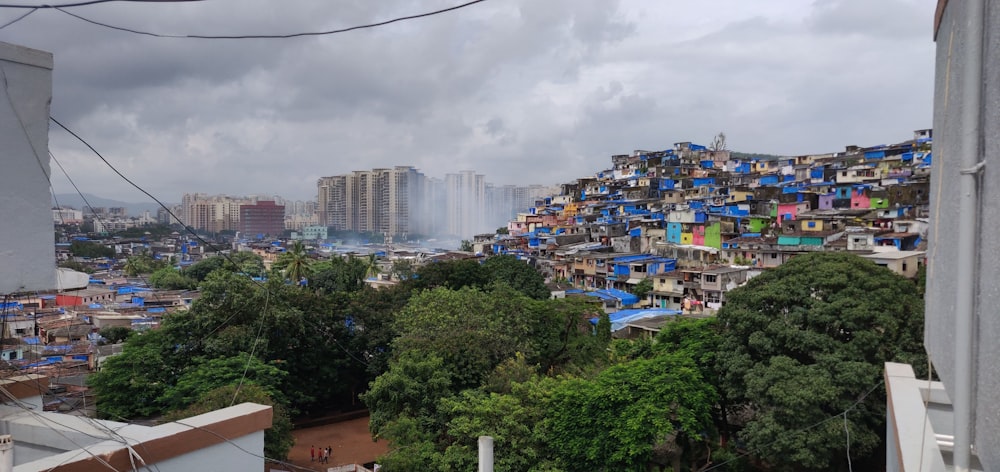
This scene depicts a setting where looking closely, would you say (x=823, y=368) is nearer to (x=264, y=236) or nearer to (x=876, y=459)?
(x=876, y=459)

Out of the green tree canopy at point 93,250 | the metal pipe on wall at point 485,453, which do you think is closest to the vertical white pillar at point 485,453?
the metal pipe on wall at point 485,453

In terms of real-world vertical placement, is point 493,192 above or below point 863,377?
above

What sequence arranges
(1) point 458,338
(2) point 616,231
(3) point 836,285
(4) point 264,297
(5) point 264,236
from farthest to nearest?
(5) point 264,236
(2) point 616,231
(4) point 264,297
(1) point 458,338
(3) point 836,285

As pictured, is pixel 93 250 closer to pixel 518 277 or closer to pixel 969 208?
pixel 518 277

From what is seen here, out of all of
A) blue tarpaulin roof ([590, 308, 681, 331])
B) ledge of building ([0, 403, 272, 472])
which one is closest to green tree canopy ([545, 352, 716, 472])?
ledge of building ([0, 403, 272, 472])

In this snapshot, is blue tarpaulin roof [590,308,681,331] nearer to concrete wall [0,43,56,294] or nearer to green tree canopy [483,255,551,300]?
green tree canopy [483,255,551,300]

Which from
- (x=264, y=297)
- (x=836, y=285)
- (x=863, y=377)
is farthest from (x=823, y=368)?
(x=264, y=297)
